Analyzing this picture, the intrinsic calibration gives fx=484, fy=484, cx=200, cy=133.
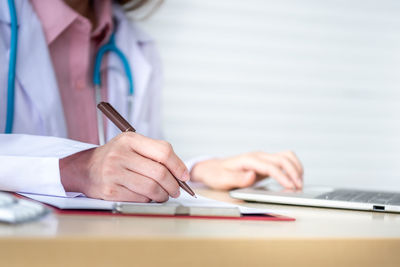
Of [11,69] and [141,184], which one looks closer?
[141,184]

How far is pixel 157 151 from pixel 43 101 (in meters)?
0.59

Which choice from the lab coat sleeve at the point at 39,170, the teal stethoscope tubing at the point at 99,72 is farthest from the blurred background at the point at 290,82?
the lab coat sleeve at the point at 39,170

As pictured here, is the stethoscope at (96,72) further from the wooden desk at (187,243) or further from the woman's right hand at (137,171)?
the wooden desk at (187,243)

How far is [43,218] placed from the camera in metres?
0.38

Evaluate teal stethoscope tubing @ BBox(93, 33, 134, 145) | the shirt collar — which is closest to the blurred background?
teal stethoscope tubing @ BBox(93, 33, 134, 145)

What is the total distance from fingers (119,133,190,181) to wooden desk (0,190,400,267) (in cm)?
14

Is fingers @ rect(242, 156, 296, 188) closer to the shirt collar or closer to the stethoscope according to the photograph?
the stethoscope

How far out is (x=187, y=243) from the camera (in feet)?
1.19

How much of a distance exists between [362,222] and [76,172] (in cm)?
37

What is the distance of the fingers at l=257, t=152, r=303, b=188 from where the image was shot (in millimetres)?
1000

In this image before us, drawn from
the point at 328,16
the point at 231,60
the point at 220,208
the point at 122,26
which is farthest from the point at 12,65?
the point at 328,16

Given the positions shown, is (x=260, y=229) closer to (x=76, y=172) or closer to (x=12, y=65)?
(x=76, y=172)

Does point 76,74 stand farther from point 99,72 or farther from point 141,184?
point 141,184

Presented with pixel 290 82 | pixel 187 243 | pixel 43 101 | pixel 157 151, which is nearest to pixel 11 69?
pixel 43 101
